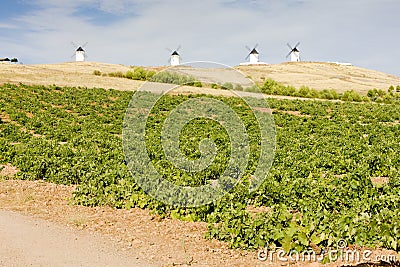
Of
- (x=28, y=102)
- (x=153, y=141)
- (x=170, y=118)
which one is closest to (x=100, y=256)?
(x=153, y=141)

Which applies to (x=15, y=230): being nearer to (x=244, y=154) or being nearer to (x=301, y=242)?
(x=301, y=242)

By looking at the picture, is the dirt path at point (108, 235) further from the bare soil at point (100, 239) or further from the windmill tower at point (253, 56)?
the windmill tower at point (253, 56)

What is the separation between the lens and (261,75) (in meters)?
89.4

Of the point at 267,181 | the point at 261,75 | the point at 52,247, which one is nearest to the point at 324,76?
the point at 261,75

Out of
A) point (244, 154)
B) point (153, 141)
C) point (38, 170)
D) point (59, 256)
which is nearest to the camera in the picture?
point (59, 256)

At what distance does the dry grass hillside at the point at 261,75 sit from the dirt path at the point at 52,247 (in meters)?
10.1

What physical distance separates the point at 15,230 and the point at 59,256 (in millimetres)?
1720

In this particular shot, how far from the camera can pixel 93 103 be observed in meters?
38.1

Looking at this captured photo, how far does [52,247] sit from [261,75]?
84140 mm

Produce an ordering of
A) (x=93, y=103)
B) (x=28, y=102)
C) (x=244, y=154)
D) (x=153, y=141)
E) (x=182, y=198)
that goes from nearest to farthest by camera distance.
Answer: (x=182, y=198)
(x=244, y=154)
(x=153, y=141)
(x=28, y=102)
(x=93, y=103)

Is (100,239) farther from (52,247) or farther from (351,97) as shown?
(351,97)

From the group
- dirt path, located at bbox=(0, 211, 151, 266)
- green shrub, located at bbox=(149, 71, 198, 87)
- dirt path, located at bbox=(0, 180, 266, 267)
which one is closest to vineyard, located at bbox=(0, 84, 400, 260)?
dirt path, located at bbox=(0, 180, 266, 267)

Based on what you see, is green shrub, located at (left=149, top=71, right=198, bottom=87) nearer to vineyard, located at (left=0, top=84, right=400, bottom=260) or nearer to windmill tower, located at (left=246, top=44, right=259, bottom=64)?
vineyard, located at (left=0, top=84, right=400, bottom=260)

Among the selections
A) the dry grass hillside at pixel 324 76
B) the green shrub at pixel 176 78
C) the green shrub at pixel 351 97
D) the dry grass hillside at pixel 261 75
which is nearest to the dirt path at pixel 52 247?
the dry grass hillside at pixel 261 75
